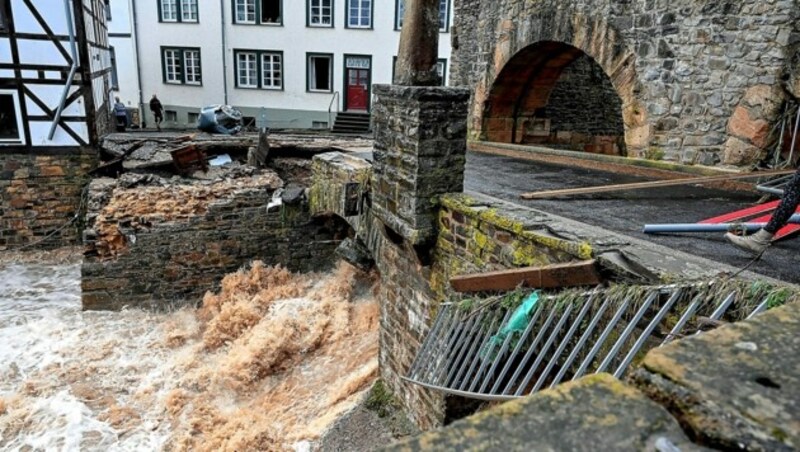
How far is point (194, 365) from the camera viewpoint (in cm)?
841

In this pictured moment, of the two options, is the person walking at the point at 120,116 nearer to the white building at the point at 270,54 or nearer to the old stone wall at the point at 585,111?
the white building at the point at 270,54

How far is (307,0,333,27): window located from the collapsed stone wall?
1191 centimetres

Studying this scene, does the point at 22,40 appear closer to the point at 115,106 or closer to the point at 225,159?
the point at 225,159

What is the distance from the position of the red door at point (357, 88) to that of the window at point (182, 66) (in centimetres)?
598

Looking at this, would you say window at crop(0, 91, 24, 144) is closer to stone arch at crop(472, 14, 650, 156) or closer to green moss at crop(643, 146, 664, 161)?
stone arch at crop(472, 14, 650, 156)

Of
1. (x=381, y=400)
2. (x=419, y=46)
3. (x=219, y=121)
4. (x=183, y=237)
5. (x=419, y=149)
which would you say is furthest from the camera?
(x=219, y=121)

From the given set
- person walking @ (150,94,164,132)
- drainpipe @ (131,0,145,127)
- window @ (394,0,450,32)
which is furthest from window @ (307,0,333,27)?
drainpipe @ (131,0,145,127)

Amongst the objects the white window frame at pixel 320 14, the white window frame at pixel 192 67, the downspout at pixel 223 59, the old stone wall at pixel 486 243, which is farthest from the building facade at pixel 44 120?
the old stone wall at pixel 486 243

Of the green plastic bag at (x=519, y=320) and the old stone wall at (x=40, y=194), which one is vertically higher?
the green plastic bag at (x=519, y=320)

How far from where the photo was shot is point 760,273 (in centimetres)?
313

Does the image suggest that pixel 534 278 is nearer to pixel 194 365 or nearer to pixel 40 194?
pixel 194 365

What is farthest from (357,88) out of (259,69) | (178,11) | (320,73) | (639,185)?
(639,185)

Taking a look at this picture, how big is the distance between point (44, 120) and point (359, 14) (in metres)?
12.5

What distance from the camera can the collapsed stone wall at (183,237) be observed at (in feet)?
32.1
